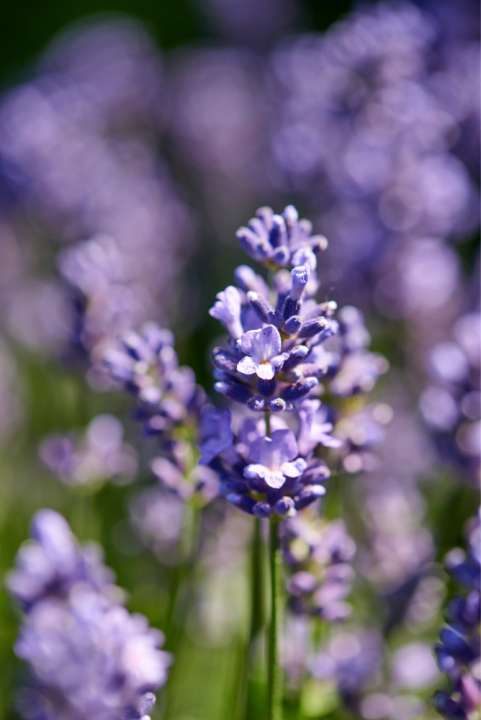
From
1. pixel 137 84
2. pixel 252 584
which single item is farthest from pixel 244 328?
pixel 137 84

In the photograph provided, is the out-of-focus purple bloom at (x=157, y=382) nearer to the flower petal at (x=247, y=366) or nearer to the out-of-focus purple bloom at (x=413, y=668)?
the flower petal at (x=247, y=366)

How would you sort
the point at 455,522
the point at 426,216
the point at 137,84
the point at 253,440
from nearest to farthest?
the point at 253,440 → the point at 455,522 → the point at 426,216 → the point at 137,84

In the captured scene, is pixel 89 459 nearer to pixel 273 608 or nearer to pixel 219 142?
pixel 273 608

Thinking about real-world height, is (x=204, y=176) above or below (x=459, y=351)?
below

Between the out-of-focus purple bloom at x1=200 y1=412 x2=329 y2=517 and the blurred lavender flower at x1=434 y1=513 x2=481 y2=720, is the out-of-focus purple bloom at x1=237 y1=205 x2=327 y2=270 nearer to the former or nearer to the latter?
the out-of-focus purple bloom at x1=200 y1=412 x2=329 y2=517

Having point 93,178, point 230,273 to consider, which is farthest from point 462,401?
point 230,273

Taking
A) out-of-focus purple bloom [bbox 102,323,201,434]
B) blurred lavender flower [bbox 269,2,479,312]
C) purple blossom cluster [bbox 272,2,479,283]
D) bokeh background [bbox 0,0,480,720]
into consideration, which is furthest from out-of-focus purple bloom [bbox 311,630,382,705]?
purple blossom cluster [bbox 272,2,479,283]

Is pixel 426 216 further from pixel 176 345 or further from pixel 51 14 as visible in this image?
pixel 51 14
